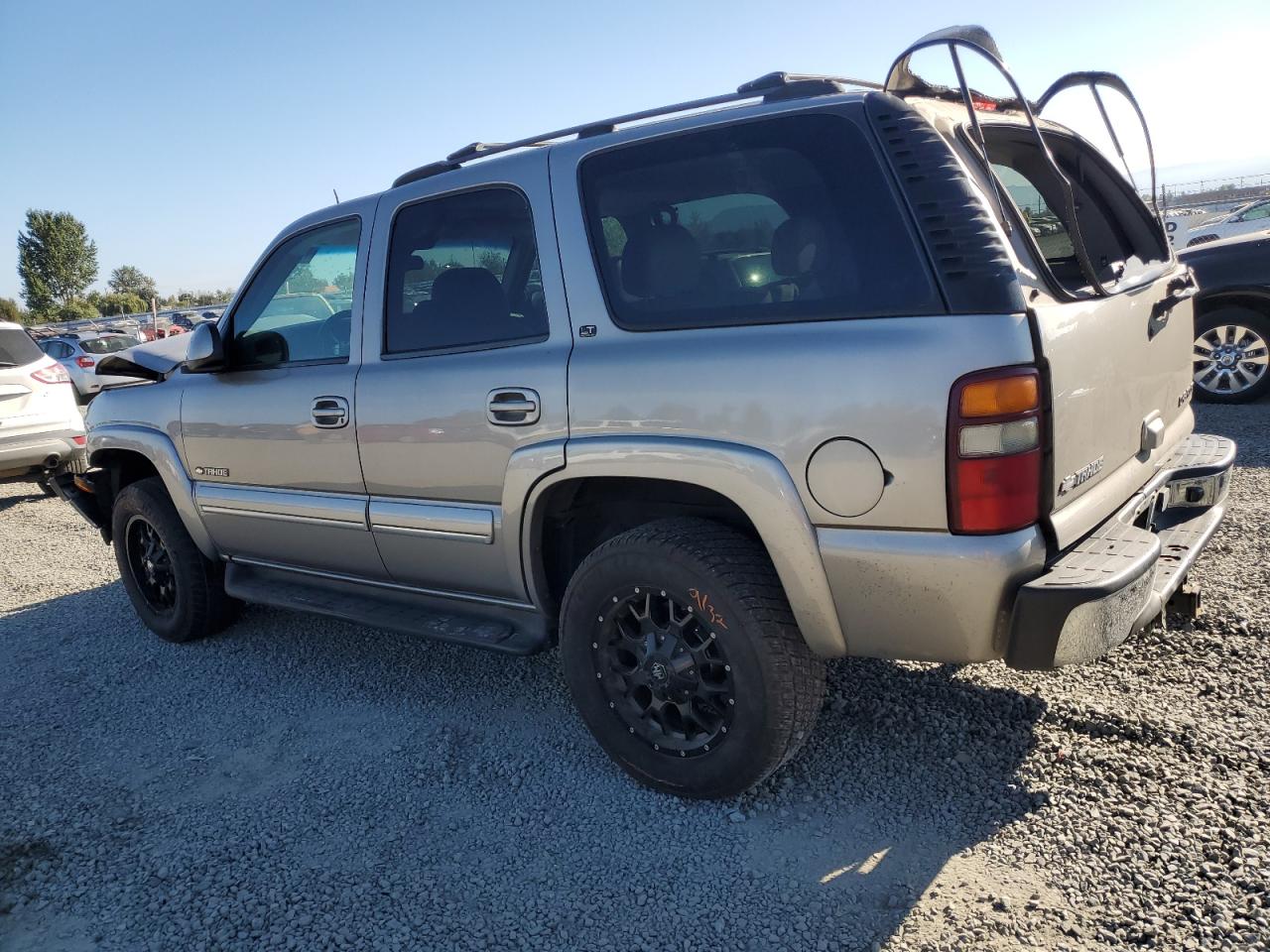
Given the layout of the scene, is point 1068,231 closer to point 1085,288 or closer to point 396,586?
point 1085,288

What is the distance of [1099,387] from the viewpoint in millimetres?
2498

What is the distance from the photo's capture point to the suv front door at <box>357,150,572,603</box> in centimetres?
296

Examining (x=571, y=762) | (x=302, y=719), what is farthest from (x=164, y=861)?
(x=571, y=762)

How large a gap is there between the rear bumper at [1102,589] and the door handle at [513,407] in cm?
150

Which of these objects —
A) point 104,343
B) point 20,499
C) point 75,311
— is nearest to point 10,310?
point 75,311

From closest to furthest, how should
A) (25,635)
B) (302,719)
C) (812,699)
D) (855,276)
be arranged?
(855,276) < (812,699) < (302,719) < (25,635)

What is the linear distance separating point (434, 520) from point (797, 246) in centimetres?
158

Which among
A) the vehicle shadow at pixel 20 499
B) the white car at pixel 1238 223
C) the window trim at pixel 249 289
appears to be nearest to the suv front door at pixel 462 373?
the window trim at pixel 249 289

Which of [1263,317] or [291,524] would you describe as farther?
[1263,317]

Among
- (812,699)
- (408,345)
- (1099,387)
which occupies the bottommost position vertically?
(812,699)

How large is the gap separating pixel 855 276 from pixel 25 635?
483cm

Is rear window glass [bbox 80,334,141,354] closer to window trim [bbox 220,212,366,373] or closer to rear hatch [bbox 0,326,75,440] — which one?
rear hatch [bbox 0,326,75,440]

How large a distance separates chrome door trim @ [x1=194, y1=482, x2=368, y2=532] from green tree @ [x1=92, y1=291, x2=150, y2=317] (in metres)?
65.4

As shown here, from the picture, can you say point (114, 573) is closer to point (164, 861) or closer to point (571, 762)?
point (164, 861)
